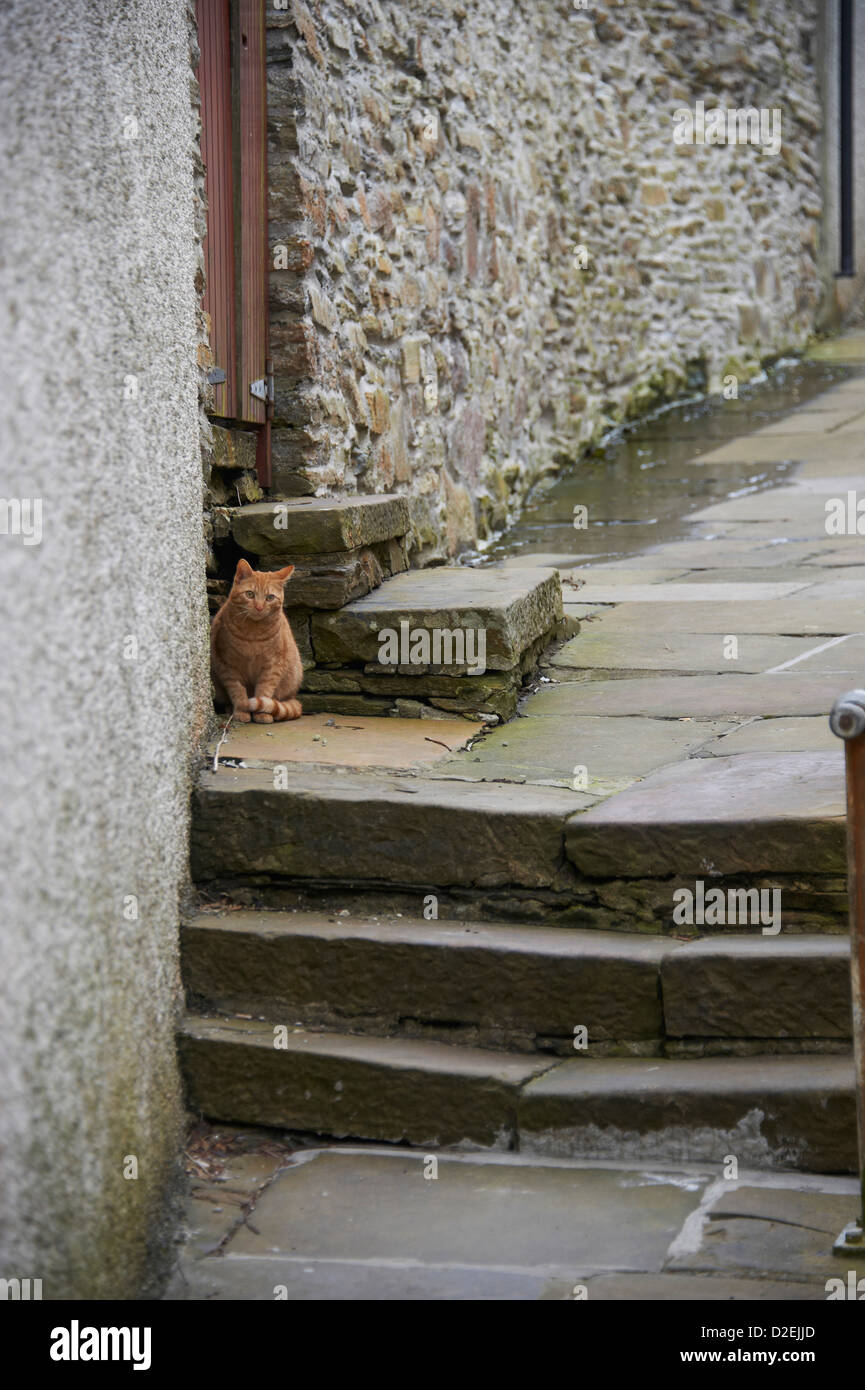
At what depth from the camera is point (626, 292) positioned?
27.8ft

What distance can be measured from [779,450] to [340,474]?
407 centimetres

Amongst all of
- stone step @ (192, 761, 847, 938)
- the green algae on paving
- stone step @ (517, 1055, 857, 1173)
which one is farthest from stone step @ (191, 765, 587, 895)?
stone step @ (517, 1055, 857, 1173)

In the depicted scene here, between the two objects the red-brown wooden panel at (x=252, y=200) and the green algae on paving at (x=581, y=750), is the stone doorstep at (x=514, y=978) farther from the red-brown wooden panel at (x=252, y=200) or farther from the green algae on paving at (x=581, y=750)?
the red-brown wooden panel at (x=252, y=200)

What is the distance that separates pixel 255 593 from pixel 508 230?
3.81 meters

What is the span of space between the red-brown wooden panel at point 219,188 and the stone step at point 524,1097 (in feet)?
5.85

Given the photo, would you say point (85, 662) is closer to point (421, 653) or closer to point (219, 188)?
point (421, 653)

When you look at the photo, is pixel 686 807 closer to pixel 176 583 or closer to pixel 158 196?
pixel 176 583

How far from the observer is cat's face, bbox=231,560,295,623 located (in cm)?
336

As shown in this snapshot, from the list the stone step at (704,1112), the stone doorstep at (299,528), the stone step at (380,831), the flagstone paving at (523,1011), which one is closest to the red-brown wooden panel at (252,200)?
the stone doorstep at (299,528)

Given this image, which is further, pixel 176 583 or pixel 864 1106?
pixel 176 583

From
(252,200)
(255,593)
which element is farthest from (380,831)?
(252,200)

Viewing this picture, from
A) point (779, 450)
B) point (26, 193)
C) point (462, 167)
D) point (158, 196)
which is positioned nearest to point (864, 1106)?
point (26, 193)

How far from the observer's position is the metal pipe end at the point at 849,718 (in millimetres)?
2031

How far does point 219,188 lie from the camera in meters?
3.75
